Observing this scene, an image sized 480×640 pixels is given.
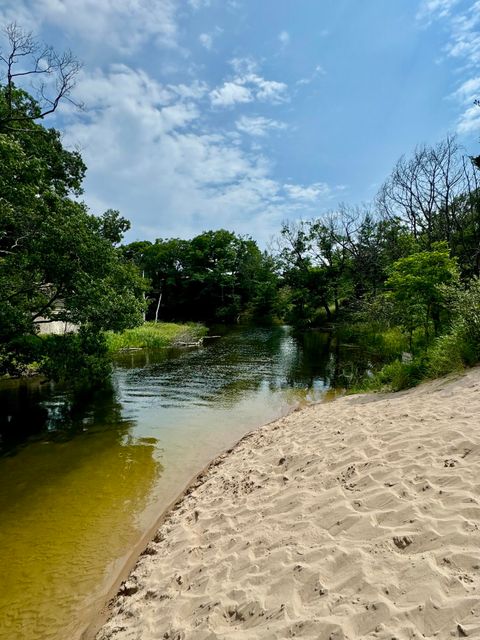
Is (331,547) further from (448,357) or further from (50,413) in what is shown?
(50,413)

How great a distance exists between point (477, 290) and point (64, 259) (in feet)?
34.0

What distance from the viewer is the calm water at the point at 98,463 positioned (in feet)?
13.0

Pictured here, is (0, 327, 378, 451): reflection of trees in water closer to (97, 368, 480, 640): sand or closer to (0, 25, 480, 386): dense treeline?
(0, 25, 480, 386): dense treeline

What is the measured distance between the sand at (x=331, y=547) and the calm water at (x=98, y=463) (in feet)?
2.25

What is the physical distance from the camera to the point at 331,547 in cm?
307

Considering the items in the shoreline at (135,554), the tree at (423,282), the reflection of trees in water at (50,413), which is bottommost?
the shoreline at (135,554)

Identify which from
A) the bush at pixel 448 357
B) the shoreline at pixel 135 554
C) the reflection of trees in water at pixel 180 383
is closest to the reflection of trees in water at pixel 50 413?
the reflection of trees in water at pixel 180 383

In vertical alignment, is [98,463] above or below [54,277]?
below

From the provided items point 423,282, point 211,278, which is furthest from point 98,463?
point 211,278

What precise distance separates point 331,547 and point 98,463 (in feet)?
18.0

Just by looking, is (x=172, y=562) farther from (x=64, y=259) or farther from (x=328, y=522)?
(x=64, y=259)

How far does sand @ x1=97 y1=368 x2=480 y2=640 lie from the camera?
2.36 meters

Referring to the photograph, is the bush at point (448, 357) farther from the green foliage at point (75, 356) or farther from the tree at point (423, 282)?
the green foliage at point (75, 356)

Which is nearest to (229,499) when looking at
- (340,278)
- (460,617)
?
(460,617)
